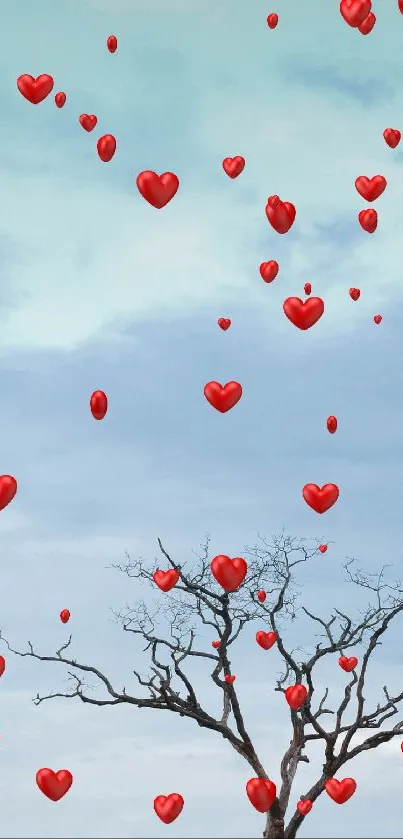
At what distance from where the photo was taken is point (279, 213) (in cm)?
1027

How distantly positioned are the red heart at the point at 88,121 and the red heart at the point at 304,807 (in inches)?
426

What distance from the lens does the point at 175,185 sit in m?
10.1

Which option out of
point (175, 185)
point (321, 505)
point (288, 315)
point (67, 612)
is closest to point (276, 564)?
point (67, 612)

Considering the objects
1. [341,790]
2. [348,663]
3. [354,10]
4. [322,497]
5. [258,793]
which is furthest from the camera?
[348,663]

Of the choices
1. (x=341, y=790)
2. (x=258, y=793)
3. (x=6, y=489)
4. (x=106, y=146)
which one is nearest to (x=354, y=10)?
(x=106, y=146)

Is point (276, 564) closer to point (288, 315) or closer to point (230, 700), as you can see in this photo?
point (230, 700)

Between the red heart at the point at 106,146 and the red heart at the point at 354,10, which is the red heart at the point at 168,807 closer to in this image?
the red heart at the point at 106,146

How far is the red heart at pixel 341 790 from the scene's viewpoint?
15055 millimetres

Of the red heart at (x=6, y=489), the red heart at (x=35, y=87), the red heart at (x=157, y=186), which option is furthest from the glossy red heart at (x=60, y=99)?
the red heart at (x=6, y=489)

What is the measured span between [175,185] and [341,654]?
11.3 metres

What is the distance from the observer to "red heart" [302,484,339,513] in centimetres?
1195

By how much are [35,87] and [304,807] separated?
11628 millimetres

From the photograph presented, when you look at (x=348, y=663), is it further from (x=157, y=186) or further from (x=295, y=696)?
(x=157, y=186)

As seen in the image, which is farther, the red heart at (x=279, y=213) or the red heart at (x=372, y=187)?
the red heart at (x=372, y=187)
